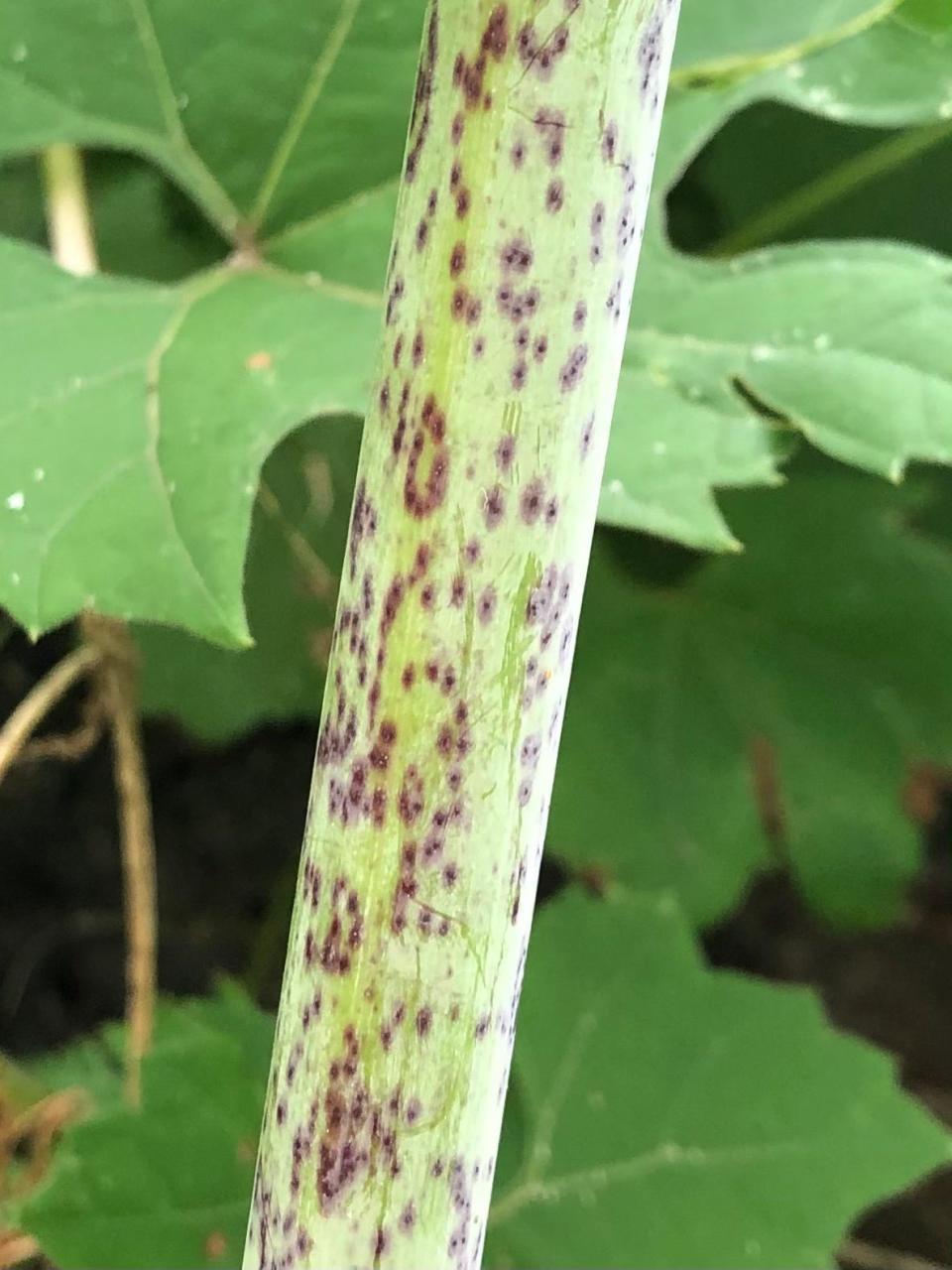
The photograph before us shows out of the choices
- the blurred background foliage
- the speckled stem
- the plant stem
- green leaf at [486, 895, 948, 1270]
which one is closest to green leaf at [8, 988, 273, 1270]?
the blurred background foliage

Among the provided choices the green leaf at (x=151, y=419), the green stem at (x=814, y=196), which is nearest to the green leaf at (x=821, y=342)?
the green leaf at (x=151, y=419)

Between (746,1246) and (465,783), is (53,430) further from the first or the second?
(746,1246)

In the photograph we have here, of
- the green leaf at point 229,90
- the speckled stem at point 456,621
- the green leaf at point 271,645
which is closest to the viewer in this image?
the speckled stem at point 456,621

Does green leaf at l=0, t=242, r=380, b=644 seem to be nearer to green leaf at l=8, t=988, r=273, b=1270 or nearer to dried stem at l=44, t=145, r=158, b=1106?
dried stem at l=44, t=145, r=158, b=1106

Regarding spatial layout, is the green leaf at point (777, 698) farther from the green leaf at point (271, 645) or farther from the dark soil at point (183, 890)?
the green leaf at point (271, 645)

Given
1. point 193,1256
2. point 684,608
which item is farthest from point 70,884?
point 684,608
